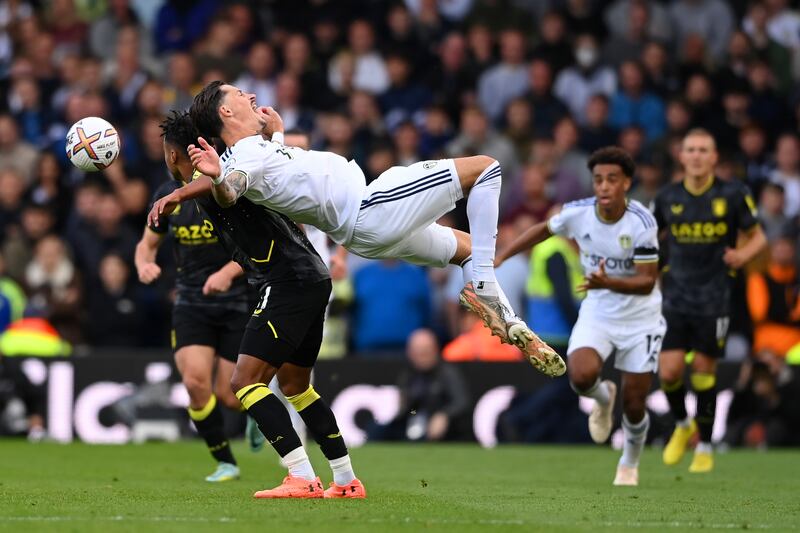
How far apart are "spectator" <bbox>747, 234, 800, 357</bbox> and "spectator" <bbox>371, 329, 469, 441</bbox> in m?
3.53

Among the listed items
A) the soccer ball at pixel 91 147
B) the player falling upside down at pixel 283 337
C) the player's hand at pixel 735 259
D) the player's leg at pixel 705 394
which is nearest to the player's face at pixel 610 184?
the player's hand at pixel 735 259

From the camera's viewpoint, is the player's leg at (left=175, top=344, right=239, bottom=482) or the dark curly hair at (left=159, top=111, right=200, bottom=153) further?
the player's leg at (left=175, top=344, right=239, bottom=482)

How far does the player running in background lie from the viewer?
1169 cm

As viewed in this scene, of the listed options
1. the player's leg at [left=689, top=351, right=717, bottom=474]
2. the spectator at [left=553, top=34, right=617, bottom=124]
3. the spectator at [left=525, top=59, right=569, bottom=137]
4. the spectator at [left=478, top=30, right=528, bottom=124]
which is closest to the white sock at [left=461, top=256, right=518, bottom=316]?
the player's leg at [left=689, top=351, right=717, bottom=474]

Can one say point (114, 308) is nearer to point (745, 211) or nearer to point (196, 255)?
point (196, 255)

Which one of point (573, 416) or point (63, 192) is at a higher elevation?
point (63, 192)

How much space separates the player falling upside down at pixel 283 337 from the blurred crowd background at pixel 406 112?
7075mm

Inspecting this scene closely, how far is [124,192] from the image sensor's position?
18391 mm

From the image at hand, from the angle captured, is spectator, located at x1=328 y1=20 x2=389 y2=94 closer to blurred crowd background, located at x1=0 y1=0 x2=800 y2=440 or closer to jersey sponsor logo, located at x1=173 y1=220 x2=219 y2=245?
blurred crowd background, located at x1=0 y1=0 x2=800 y2=440

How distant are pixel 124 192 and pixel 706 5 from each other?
28.9ft

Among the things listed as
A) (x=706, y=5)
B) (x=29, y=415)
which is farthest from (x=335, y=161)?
(x=706, y=5)

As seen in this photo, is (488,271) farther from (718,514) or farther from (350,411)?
(350,411)

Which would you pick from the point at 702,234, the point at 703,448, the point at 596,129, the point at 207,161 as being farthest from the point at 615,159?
the point at 596,129

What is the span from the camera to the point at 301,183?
30.0ft
